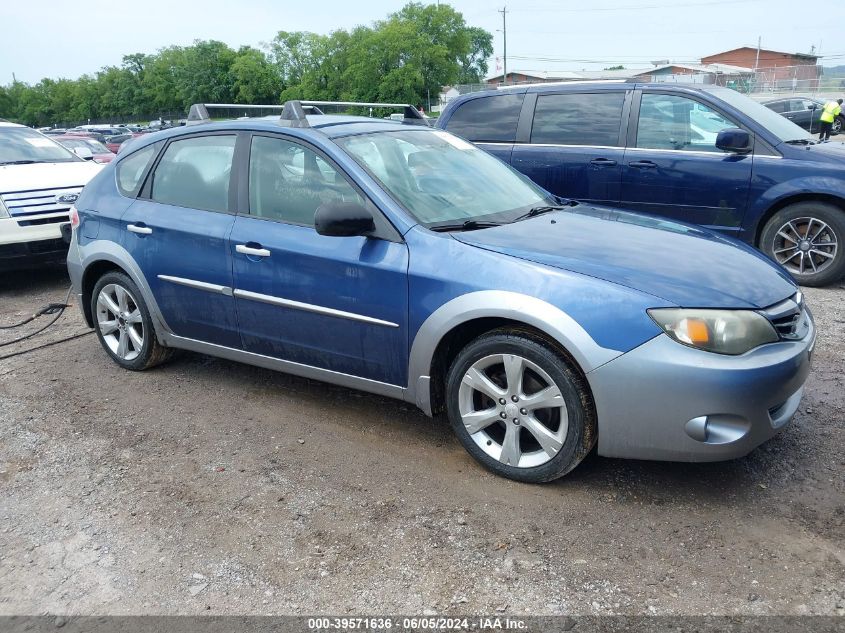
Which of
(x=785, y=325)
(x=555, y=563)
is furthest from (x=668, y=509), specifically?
(x=785, y=325)

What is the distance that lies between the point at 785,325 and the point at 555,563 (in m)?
1.44

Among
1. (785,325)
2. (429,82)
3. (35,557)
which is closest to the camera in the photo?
(35,557)

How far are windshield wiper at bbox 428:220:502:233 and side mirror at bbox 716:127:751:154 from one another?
356 centimetres

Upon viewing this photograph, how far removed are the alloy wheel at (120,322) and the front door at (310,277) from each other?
1114 mm

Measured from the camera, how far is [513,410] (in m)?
3.29

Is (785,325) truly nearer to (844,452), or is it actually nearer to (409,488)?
(844,452)

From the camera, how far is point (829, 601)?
2.52 m

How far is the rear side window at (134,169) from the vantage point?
4777 millimetres

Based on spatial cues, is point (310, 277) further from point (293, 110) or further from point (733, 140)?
point (733, 140)

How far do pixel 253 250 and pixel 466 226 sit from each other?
118cm

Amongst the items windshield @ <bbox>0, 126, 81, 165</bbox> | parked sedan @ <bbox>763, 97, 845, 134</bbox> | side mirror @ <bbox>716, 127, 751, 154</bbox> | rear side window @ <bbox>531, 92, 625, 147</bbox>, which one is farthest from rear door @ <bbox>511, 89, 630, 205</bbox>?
parked sedan @ <bbox>763, 97, 845, 134</bbox>

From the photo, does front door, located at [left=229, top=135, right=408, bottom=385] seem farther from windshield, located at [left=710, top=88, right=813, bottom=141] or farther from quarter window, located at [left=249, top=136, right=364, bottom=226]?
windshield, located at [left=710, top=88, right=813, bottom=141]

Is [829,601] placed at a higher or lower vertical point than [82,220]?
lower

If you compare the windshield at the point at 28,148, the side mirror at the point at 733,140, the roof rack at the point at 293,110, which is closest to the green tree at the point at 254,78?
the windshield at the point at 28,148
